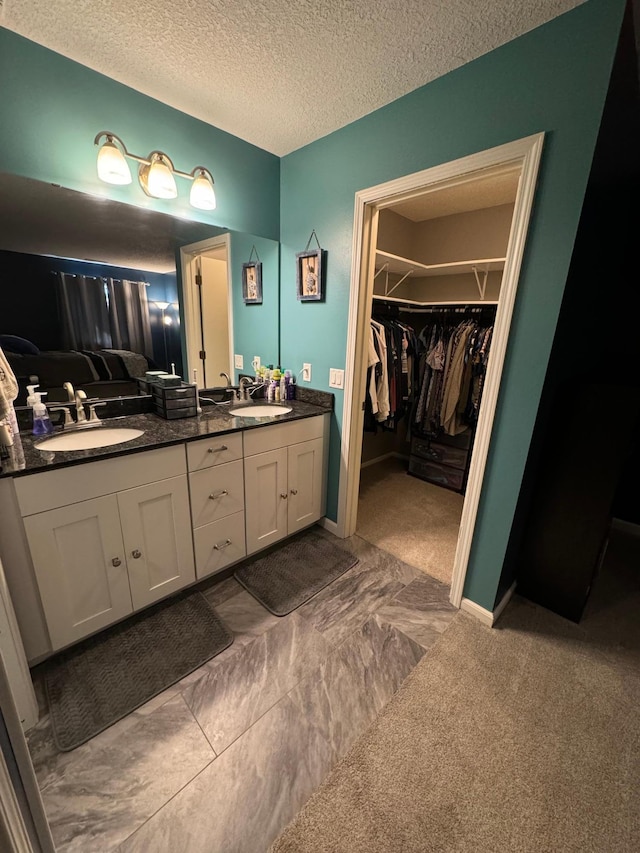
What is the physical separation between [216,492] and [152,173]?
1593mm

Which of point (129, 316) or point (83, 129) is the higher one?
point (83, 129)

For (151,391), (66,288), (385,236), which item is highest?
(385,236)

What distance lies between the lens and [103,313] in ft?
5.77

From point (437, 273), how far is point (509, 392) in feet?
7.08

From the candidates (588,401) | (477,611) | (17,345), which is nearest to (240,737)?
(477,611)

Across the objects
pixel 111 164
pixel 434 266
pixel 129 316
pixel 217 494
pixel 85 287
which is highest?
pixel 111 164

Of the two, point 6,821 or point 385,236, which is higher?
point 385,236

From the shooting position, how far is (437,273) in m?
3.21

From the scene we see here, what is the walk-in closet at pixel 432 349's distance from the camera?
8.53 ft

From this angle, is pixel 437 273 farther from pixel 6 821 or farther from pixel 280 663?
pixel 6 821

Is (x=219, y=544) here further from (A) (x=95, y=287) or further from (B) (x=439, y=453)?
(B) (x=439, y=453)

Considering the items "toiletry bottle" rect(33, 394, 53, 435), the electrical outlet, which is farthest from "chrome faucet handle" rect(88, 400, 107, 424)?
the electrical outlet

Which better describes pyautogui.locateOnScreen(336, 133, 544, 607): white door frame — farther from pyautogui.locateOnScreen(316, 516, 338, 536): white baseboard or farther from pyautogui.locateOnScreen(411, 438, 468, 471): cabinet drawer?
Result: pyautogui.locateOnScreen(411, 438, 468, 471): cabinet drawer

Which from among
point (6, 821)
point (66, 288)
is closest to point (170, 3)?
point (66, 288)
